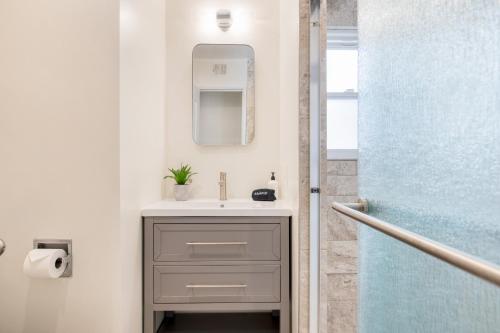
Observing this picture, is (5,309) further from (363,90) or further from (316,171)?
(363,90)

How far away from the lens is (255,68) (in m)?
2.12

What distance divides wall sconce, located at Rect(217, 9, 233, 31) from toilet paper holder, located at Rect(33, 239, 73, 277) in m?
1.63

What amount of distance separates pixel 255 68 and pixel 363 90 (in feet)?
4.48

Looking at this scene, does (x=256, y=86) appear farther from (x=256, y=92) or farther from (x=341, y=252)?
(x=341, y=252)

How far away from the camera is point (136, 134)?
154cm

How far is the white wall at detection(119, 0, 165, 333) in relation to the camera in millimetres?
1371

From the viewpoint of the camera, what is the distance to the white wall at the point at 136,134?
1.37 metres

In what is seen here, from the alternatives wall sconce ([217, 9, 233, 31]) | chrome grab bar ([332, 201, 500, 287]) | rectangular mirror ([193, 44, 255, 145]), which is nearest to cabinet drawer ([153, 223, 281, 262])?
rectangular mirror ([193, 44, 255, 145])

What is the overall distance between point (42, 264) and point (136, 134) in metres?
0.69

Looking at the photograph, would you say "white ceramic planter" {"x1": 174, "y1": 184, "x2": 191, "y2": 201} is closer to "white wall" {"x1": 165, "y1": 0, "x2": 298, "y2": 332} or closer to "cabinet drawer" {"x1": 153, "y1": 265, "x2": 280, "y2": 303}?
"white wall" {"x1": 165, "y1": 0, "x2": 298, "y2": 332}

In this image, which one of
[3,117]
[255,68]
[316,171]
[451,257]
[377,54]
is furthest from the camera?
[255,68]

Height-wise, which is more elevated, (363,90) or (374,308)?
(363,90)

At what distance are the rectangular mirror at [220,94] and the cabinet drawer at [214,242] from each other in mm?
710

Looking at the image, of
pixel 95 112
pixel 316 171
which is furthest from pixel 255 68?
pixel 95 112
